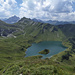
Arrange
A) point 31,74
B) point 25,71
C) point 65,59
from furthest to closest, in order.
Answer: point 65,59, point 25,71, point 31,74

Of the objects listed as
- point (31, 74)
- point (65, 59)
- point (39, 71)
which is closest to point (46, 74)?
point (39, 71)

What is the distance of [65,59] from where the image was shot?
652ft

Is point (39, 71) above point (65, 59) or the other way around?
above

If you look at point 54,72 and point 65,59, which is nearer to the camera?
point 54,72

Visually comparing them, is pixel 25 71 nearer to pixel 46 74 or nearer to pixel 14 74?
pixel 14 74

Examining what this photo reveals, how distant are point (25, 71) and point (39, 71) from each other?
10150 millimetres

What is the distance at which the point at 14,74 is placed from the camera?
202 feet

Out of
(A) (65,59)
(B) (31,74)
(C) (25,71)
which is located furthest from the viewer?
(A) (65,59)

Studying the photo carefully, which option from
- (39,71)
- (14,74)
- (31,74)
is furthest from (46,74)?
(14,74)

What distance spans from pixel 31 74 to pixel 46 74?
1048cm

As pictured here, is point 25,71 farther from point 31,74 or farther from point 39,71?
point 39,71

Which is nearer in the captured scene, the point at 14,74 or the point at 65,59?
the point at 14,74

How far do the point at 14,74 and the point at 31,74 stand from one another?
40.7 ft

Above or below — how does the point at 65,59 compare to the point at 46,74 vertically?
below
